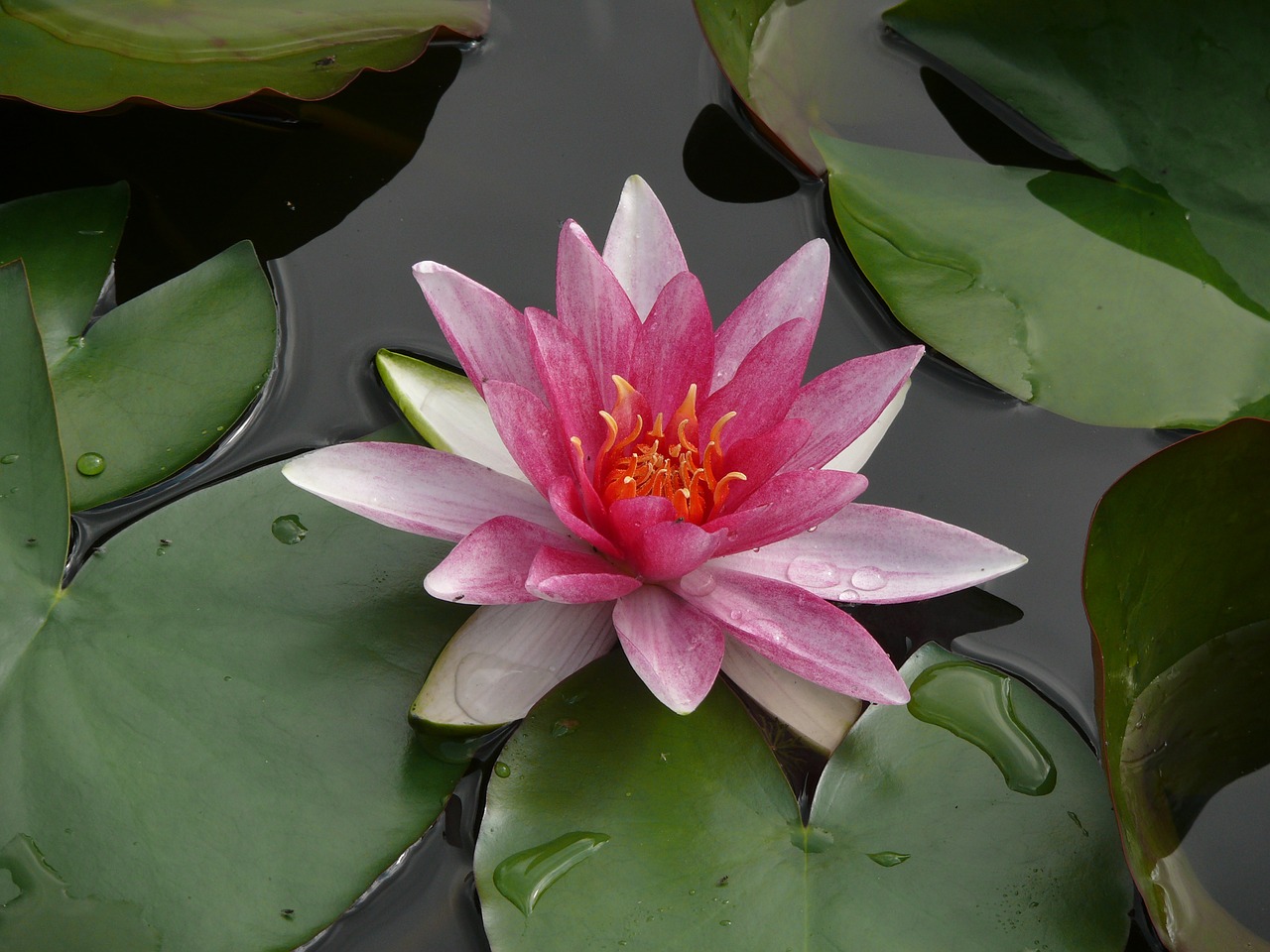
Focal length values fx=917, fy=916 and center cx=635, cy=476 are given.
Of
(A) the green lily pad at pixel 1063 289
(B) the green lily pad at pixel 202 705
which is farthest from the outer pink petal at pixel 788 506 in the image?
(A) the green lily pad at pixel 1063 289

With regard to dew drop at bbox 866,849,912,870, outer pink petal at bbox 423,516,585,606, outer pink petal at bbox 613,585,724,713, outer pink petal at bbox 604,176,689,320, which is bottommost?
dew drop at bbox 866,849,912,870

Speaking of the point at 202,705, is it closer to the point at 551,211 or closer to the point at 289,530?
Answer: the point at 289,530

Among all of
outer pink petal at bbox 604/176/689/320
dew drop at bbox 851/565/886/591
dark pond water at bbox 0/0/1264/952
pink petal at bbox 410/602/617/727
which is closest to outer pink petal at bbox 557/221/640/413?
outer pink petal at bbox 604/176/689/320

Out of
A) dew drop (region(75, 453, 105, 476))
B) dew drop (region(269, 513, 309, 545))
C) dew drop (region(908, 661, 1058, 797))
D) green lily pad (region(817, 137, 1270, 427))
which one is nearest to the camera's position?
dew drop (region(908, 661, 1058, 797))

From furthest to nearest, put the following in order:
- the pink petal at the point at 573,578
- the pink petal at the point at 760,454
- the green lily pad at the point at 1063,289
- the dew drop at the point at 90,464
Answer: the green lily pad at the point at 1063,289
the dew drop at the point at 90,464
the pink petal at the point at 760,454
the pink petal at the point at 573,578

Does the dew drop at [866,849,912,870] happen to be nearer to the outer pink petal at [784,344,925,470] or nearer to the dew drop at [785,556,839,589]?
the dew drop at [785,556,839,589]

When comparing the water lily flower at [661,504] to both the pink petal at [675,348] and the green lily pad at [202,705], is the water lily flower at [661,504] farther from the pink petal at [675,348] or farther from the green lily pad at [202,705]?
the green lily pad at [202,705]

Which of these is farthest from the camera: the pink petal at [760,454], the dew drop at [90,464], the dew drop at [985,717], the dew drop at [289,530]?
the dew drop at [90,464]
